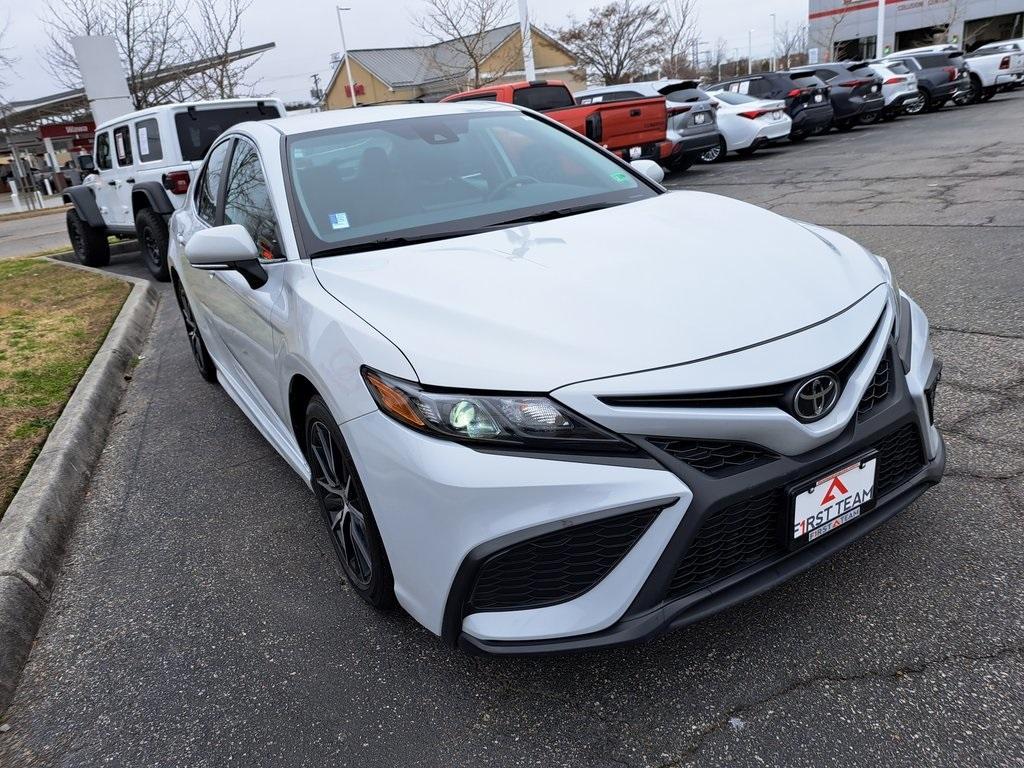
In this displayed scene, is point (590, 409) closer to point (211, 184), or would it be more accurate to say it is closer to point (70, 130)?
point (211, 184)

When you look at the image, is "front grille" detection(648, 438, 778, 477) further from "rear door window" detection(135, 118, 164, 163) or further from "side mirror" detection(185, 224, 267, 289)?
"rear door window" detection(135, 118, 164, 163)

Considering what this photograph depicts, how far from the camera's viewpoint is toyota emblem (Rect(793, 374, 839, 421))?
189 cm

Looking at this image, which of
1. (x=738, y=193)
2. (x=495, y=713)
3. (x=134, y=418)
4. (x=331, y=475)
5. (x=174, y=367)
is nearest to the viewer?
(x=495, y=713)

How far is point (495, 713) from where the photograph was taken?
212 centimetres

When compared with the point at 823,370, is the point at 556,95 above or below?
above

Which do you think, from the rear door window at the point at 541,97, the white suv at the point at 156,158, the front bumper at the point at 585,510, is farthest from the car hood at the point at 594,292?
the rear door window at the point at 541,97

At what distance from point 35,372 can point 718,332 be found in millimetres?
5194

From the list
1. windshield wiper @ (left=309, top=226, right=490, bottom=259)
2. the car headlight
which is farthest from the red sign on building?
the car headlight

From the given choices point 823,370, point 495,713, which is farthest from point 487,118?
point 495,713

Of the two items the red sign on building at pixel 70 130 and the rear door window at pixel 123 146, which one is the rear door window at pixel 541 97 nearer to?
the rear door window at pixel 123 146

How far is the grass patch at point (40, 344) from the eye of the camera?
13.7ft

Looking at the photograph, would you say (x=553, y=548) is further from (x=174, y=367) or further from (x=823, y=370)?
(x=174, y=367)

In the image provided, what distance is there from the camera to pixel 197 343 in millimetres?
5168

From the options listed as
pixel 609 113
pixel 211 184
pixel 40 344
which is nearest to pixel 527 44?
pixel 609 113
